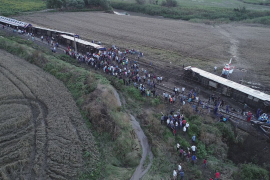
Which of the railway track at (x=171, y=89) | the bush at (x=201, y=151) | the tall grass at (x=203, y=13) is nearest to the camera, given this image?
the bush at (x=201, y=151)

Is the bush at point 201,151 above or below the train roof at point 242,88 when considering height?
below

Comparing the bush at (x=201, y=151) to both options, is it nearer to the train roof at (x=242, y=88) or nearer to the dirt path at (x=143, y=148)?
the dirt path at (x=143, y=148)

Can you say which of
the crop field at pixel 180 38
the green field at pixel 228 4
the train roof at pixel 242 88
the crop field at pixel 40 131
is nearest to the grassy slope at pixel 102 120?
the crop field at pixel 40 131

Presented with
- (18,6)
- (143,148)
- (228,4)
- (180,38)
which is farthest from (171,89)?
(228,4)

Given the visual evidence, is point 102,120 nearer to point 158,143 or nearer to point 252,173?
point 158,143

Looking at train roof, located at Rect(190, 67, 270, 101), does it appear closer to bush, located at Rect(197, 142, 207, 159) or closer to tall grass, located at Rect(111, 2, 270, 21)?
bush, located at Rect(197, 142, 207, 159)

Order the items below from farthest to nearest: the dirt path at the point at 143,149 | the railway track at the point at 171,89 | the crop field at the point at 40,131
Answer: the railway track at the point at 171,89 < the dirt path at the point at 143,149 < the crop field at the point at 40,131

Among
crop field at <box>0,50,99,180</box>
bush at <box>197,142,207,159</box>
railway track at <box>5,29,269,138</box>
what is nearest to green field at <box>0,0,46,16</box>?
railway track at <box>5,29,269,138</box>
